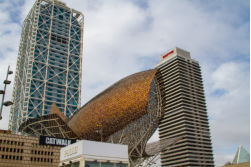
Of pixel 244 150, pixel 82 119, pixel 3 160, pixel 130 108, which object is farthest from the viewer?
pixel 244 150

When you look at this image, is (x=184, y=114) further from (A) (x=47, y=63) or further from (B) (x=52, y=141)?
(B) (x=52, y=141)

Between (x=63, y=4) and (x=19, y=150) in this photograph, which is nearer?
(x=19, y=150)

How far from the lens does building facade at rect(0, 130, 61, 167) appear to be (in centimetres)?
6956

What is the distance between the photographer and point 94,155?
23984 millimetres

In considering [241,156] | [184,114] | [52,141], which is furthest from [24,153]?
[184,114]

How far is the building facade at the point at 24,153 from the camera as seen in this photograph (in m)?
69.6

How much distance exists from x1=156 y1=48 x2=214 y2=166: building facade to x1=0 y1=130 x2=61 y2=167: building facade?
66694 mm

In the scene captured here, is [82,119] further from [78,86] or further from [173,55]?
[173,55]

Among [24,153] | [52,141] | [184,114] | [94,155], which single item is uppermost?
[184,114]

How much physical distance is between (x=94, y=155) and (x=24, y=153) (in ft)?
182

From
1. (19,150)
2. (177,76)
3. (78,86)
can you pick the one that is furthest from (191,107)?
(19,150)

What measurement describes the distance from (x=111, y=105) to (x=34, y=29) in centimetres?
9196

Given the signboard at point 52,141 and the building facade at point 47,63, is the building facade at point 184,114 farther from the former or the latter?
the signboard at point 52,141

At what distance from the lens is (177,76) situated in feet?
527
